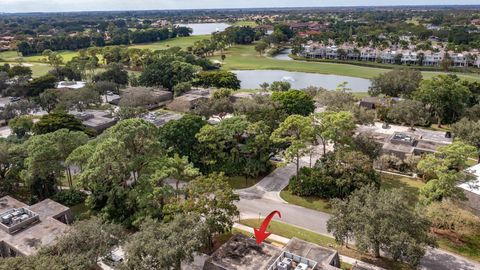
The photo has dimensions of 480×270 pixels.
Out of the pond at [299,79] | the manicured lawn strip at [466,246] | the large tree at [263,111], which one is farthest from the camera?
the pond at [299,79]

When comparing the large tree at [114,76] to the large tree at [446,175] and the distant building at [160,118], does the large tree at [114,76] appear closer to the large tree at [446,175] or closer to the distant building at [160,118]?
the distant building at [160,118]

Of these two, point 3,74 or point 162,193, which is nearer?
point 162,193

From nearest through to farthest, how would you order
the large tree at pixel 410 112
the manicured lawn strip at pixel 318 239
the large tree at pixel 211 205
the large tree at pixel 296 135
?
the manicured lawn strip at pixel 318 239 → the large tree at pixel 211 205 → the large tree at pixel 296 135 → the large tree at pixel 410 112

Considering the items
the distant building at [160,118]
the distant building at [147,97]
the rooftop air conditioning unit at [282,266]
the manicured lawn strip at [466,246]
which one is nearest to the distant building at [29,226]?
the rooftop air conditioning unit at [282,266]

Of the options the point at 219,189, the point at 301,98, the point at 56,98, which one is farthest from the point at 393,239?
the point at 56,98

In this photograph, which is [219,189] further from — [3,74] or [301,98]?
[3,74]

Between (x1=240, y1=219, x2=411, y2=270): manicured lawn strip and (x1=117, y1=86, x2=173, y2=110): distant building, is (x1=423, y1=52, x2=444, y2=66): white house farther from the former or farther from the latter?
(x1=240, y1=219, x2=411, y2=270): manicured lawn strip

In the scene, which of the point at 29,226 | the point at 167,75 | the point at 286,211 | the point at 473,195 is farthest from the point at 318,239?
the point at 167,75

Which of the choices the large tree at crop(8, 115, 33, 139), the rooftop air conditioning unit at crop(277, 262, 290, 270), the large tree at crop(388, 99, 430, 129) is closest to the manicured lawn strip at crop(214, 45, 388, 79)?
the large tree at crop(388, 99, 430, 129)
